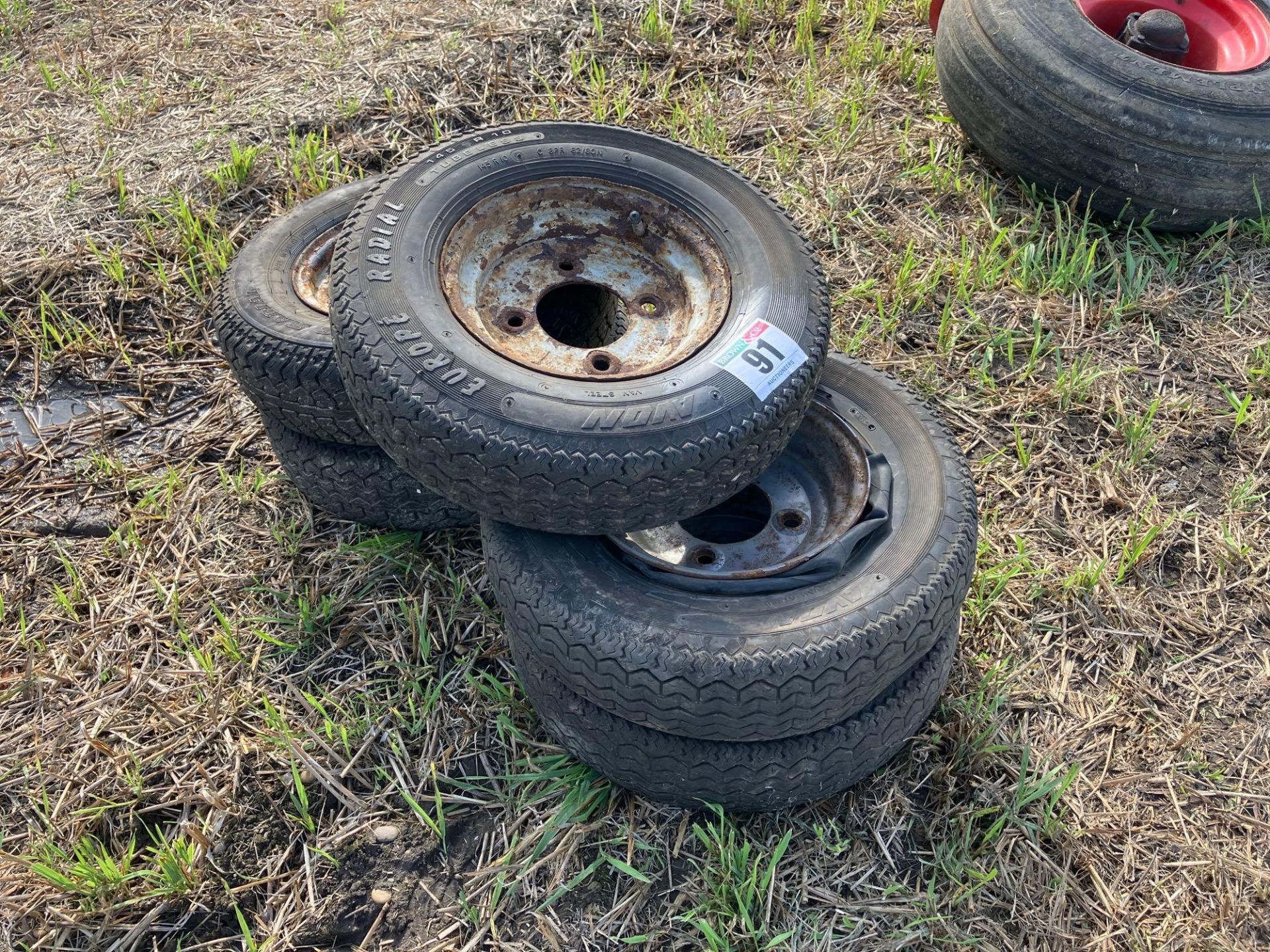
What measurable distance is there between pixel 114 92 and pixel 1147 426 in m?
4.77

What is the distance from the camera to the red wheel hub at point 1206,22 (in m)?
4.66

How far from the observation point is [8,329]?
12.9ft

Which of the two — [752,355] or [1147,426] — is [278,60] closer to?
[752,355]

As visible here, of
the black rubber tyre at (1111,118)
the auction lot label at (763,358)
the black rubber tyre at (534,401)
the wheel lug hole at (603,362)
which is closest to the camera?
the black rubber tyre at (534,401)

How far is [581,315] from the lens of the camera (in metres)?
3.25

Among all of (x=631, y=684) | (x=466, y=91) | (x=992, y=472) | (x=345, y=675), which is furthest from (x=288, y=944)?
(x=466, y=91)

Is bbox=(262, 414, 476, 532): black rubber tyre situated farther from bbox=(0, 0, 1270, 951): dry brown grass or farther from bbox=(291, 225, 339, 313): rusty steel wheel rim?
bbox=(291, 225, 339, 313): rusty steel wheel rim

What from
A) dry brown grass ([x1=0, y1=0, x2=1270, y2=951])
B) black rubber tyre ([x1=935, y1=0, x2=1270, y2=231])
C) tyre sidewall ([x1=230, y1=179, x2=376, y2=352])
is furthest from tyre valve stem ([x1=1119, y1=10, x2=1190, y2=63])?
tyre sidewall ([x1=230, y1=179, x2=376, y2=352])

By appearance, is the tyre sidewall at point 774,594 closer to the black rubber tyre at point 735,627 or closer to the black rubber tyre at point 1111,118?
the black rubber tyre at point 735,627

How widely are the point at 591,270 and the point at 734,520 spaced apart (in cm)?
86

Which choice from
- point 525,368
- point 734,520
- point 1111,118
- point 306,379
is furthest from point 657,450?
point 1111,118

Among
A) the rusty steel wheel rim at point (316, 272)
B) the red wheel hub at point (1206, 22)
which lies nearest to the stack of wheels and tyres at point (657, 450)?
the rusty steel wheel rim at point (316, 272)

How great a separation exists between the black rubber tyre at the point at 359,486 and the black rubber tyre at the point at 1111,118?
2.89 metres

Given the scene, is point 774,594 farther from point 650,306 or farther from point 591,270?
point 591,270
